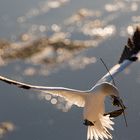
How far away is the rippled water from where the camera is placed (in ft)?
31.7

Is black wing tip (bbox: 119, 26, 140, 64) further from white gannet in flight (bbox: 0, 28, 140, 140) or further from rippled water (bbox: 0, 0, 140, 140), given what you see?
rippled water (bbox: 0, 0, 140, 140)

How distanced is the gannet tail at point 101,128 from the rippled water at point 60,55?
2.85m

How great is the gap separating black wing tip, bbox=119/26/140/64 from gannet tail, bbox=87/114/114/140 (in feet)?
2.65

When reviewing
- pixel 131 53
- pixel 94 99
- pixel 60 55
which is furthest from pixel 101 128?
pixel 60 55

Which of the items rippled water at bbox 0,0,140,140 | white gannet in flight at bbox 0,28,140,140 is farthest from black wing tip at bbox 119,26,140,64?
rippled water at bbox 0,0,140,140

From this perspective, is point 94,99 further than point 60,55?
No

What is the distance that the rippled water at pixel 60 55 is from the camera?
9.65m

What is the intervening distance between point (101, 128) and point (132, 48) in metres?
1.00

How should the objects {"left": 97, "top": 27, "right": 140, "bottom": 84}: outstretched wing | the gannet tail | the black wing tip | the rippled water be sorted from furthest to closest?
the rippled water < the black wing tip < {"left": 97, "top": 27, "right": 140, "bottom": 84}: outstretched wing < the gannet tail

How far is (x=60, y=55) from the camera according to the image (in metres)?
11.3

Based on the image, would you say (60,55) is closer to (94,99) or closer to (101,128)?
(101,128)

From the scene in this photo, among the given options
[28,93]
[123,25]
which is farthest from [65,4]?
[28,93]

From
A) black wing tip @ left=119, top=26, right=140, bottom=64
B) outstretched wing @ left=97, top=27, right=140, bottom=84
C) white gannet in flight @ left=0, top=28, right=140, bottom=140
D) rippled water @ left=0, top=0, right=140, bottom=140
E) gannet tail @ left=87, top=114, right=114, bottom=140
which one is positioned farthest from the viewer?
rippled water @ left=0, top=0, right=140, bottom=140

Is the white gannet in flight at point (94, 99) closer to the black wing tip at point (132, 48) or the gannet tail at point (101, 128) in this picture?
the gannet tail at point (101, 128)
